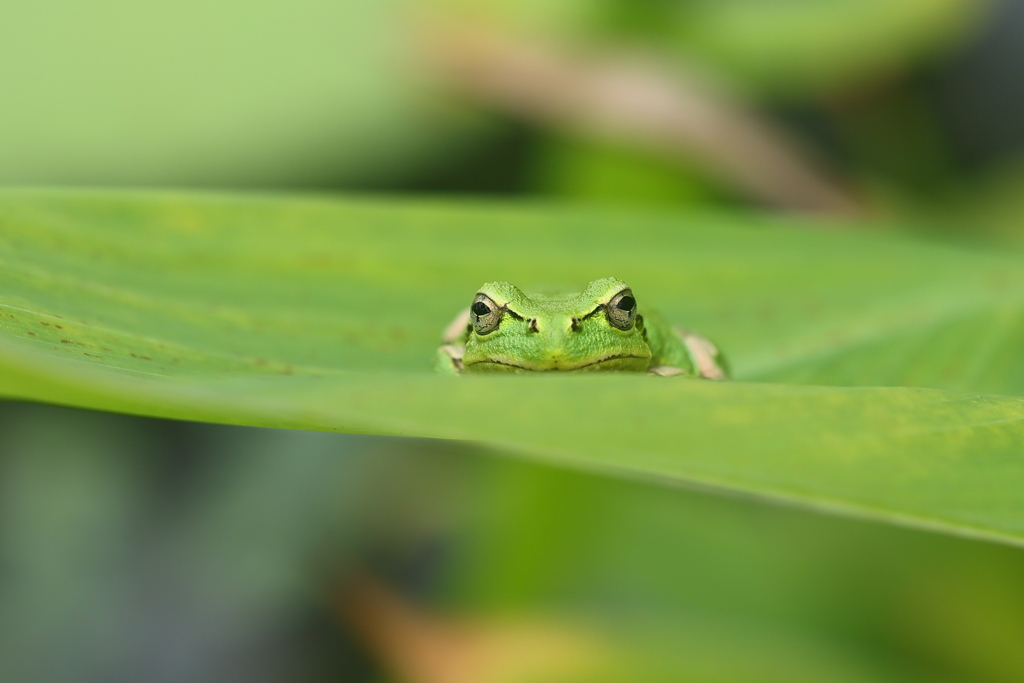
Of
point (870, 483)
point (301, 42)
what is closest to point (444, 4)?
point (301, 42)

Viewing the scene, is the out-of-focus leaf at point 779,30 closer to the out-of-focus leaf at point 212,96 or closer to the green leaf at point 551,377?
the out-of-focus leaf at point 212,96

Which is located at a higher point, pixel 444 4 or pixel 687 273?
pixel 444 4

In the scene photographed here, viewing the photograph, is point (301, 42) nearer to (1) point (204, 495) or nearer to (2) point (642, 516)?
(1) point (204, 495)

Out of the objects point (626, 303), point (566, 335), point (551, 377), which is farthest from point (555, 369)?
point (551, 377)

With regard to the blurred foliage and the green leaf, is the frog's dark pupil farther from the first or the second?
the blurred foliage

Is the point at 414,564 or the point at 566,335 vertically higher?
the point at 566,335

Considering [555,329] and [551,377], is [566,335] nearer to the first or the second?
[555,329]
